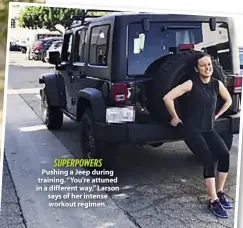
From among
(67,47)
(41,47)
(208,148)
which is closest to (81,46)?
(67,47)

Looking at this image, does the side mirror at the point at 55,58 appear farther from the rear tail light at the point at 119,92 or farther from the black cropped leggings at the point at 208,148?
the black cropped leggings at the point at 208,148

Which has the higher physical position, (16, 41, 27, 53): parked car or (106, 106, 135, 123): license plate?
(16, 41, 27, 53): parked car

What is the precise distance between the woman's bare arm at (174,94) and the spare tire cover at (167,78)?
2 centimetres

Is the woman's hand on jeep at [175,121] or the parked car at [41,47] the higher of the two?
the parked car at [41,47]

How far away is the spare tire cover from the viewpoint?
2.83m

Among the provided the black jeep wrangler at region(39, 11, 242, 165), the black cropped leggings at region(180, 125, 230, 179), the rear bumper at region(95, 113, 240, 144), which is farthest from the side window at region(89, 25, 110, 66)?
the black cropped leggings at region(180, 125, 230, 179)

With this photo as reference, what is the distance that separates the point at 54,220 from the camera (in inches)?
113

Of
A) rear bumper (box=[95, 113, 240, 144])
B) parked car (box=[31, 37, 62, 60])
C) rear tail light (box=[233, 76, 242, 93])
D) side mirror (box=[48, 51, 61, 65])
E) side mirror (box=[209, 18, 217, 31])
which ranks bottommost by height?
rear bumper (box=[95, 113, 240, 144])

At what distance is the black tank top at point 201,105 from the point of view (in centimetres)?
290

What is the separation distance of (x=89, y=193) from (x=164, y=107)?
69 centimetres

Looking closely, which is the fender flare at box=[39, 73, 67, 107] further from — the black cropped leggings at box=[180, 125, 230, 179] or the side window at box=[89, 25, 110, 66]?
the black cropped leggings at box=[180, 125, 230, 179]

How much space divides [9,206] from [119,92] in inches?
36.9

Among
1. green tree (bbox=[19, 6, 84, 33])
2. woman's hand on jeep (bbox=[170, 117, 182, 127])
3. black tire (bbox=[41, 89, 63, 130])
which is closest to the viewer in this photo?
green tree (bbox=[19, 6, 84, 33])

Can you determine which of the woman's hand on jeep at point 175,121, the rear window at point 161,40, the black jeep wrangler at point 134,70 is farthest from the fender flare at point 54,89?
the woman's hand on jeep at point 175,121
